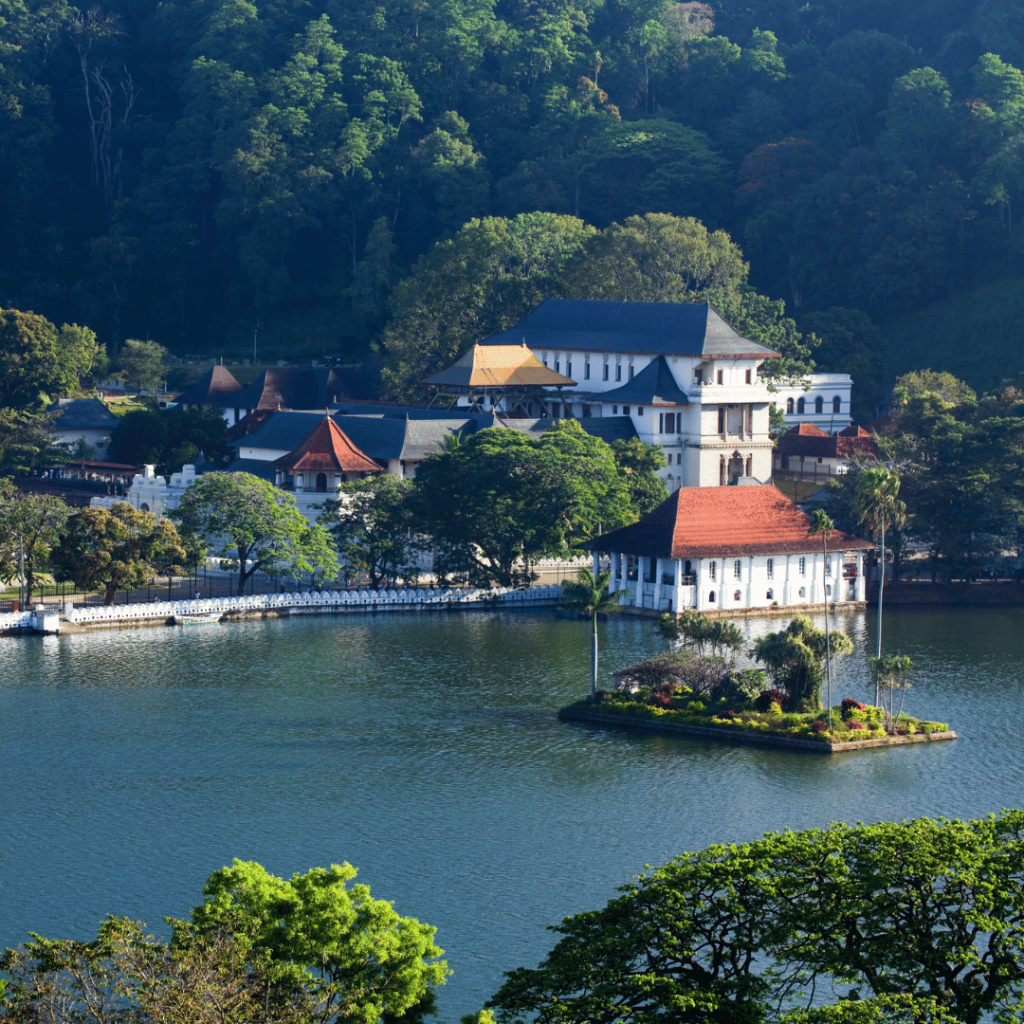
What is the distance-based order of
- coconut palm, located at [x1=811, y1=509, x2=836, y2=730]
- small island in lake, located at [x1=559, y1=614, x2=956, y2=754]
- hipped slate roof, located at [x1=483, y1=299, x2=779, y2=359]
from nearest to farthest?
small island in lake, located at [x1=559, y1=614, x2=956, y2=754] < coconut palm, located at [x1=811, y1=509, x2=836, y2=730] < hipped slate roof, located at [x1=483, y1=299, x2=779, y2=359]

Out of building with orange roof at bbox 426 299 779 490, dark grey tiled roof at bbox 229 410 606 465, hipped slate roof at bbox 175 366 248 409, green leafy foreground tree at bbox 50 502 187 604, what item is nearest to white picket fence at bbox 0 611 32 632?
green leafy foreground tree at bbox 50 502 187 604

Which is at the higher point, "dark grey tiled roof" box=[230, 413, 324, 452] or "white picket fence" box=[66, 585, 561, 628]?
"dark grey tiled roof" box=[230, 413, 324, 452]

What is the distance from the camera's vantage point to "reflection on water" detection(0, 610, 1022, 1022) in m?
40.7

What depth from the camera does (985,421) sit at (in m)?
82.0

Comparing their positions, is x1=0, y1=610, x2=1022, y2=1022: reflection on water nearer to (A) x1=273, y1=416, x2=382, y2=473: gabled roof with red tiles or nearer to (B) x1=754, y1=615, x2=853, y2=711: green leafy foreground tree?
(B) x1=754, y1=615, x2=853, y2=711: green leafy foreground tree

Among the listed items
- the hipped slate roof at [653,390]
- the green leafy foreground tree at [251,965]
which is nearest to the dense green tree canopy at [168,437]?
the hipped slate roof at [653,390]

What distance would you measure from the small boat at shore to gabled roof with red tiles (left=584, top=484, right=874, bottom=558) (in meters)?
14.2

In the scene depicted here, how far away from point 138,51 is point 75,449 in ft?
198

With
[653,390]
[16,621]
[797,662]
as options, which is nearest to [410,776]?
[797,662]

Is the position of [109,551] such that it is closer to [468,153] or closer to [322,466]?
[322,466]

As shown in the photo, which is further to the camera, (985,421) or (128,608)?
(985,421)

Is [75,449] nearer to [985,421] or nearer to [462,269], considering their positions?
[462,269]

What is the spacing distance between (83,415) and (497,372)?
2292 cm

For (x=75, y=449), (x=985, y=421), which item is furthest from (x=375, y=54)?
(x=985, y=421)
